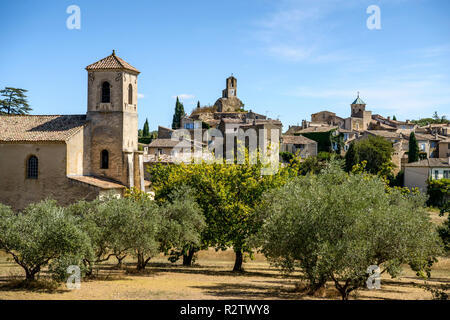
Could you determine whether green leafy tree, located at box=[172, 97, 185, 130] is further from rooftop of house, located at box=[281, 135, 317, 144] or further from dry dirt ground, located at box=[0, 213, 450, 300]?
dry dirt ground, located at box=[0, 213, 450, 300]

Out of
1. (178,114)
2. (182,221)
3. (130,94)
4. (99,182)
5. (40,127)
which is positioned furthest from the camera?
(178,114)

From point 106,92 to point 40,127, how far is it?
663 centimetres

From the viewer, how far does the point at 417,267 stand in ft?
85.4

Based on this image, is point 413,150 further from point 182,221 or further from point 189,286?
point 189,286

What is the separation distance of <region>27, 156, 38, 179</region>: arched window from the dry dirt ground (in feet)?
27.9

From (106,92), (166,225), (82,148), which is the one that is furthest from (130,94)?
(166,225)

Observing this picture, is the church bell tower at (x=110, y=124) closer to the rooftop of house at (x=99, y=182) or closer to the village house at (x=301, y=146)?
the rooftop of house at (x=99, y=182)

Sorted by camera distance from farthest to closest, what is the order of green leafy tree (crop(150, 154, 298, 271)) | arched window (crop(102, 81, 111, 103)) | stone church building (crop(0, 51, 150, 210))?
arched window (crop(102, 81, 111, 103)) → stone church building (crop(0, 51, 150, 210)) → green leafy tree (crop(150, 154, 298, 271))

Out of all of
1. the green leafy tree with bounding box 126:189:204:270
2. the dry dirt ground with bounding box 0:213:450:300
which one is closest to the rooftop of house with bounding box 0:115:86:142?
the dry dirt ground with bounding box 0:213:450:300

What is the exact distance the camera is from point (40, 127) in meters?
45.2

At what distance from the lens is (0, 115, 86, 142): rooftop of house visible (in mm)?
43531

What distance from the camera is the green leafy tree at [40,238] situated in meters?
22.1

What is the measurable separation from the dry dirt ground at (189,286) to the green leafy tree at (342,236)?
7.13 feet

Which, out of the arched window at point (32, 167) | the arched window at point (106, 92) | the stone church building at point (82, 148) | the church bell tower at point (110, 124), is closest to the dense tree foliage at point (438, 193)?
the stone church building at point (82, 148)
